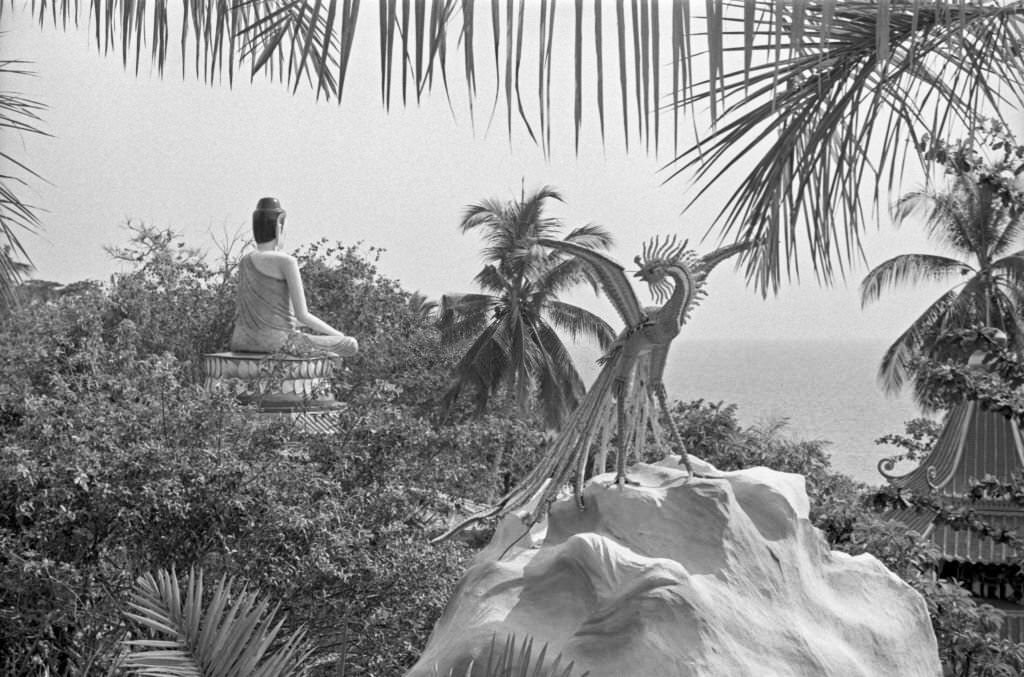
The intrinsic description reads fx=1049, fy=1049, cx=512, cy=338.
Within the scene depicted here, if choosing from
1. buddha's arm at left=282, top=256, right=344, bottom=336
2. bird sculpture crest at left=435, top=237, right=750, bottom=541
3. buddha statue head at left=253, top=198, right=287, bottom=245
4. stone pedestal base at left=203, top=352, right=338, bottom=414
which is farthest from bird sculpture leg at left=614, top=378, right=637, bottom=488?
buddha statue head at left=253, top=198, right=287, bottom=245

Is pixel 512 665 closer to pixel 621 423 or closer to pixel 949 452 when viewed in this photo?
pixel 621 423

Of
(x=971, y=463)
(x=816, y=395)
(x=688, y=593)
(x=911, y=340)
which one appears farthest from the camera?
(x=816, y=395)

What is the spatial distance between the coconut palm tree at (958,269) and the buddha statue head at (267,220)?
36.9 ft

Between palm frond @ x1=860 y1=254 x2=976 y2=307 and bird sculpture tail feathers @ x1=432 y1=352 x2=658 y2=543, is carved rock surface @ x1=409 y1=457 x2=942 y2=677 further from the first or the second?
palm frond @ x1=860 y1=254 x2=976 y2=307

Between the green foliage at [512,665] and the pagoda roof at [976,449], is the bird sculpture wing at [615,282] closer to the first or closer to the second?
the green foliage at [512,665]

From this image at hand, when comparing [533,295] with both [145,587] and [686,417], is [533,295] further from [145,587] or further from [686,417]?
[145,587]

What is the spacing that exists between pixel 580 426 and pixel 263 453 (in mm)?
2584

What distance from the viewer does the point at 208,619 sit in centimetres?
236

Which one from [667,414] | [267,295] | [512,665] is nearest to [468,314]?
[267,295]

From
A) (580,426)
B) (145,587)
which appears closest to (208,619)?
(145,587)

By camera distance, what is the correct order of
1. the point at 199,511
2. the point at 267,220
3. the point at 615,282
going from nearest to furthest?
the point at 615,282, the point at 199,511, the point at 267,220

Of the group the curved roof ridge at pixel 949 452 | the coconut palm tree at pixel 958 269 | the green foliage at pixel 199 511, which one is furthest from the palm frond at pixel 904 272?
the green foliage at pixel 199 511

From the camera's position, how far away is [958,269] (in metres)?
18.4

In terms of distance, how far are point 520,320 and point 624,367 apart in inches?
585
